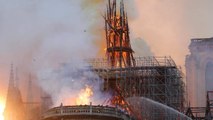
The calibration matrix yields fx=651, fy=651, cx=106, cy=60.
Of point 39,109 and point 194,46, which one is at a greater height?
point 194,46

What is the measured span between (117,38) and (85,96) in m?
20.6

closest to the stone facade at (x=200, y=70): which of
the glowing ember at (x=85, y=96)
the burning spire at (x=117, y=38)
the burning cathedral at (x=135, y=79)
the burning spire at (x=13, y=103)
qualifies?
the burning cathedral at (x=135, y=79)

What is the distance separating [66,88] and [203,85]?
1129 inches

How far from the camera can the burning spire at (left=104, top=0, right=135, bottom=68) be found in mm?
122312

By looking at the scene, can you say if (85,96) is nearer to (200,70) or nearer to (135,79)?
(135,79)

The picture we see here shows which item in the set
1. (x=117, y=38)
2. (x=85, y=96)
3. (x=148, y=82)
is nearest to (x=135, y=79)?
(x=148, y=82)

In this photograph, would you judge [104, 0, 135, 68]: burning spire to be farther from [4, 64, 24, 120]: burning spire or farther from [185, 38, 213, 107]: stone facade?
[4, 64, 24, 120]: burning spire

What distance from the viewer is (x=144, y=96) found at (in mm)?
112938

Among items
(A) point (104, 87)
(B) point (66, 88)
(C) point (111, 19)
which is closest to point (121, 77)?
(A) point (104, 87)

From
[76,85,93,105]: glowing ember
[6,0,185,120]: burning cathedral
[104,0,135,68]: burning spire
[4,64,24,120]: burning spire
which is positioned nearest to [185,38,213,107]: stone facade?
[6,0,185,120]: burning cathedral

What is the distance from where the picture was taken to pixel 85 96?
109 metres

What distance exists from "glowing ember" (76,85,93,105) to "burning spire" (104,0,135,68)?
33.7 ft

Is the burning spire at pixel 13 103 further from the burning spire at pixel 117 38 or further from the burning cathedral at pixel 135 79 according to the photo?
the burning spire at pixel 117 38

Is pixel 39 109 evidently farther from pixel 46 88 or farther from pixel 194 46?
pixel 194 46
